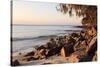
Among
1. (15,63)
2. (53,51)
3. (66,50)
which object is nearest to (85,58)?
(66,50)

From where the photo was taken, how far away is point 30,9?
233cm

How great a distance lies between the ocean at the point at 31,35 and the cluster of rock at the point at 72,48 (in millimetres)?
63

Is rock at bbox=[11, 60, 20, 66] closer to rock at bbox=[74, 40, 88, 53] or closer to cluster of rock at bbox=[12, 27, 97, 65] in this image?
cluster of rock at bbox=[12, 27, 97, 65]

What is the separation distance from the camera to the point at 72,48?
8.25ft

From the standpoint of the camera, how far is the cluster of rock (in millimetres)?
2377

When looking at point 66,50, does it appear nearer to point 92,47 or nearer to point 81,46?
point 81,46

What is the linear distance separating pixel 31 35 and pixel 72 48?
22.2 inches

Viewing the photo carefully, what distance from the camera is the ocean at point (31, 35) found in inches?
89.2

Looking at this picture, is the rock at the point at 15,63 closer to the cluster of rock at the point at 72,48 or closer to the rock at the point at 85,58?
the cluster of rock at the point at 72,48

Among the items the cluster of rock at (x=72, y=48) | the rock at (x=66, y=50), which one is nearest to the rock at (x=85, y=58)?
the cluster of rock at (x=72, y=48)

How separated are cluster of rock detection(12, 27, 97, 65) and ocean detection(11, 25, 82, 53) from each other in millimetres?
63

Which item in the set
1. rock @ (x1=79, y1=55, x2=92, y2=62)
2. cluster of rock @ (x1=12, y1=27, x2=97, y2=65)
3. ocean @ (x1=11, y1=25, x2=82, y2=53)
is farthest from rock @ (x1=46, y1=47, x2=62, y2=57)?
rock @ (x1=79, y1=55, x2=92, y2=62)

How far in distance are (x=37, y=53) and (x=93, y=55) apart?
78cm

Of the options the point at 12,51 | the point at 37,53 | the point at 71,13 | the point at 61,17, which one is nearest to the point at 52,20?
the point at 61,17
